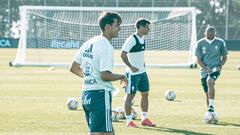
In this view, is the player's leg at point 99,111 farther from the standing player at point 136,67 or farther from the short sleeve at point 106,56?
the standing player at point 136,67

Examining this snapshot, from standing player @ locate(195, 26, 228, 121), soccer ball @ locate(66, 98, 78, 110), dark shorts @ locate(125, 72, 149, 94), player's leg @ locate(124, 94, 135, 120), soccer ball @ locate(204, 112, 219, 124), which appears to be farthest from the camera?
soccer ball @ locate(66, 98, 78, 110)

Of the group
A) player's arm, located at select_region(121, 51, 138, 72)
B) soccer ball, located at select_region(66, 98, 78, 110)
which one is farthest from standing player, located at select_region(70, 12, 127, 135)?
soccer ball, located at select_region(66, 98, 78, 110)

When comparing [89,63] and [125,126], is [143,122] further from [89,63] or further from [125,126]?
[89,63]

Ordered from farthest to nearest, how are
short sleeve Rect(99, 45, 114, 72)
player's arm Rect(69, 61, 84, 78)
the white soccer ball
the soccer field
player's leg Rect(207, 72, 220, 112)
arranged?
player's leg Rect(207, 72, 220, 112)
the white soccer ball
the soccer field
player's arm Rect(69, 61, 84, 78)
short sleeve Rect(99, 45, 114, 72)

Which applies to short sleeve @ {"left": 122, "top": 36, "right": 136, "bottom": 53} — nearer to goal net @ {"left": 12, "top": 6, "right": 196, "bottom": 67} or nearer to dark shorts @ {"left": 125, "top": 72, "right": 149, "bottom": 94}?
dark shorts @ {"left": 125, "top": 72, "right": 149, "bottom": 94}

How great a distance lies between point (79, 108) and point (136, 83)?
345cm

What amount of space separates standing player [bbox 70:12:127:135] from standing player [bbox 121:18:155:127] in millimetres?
4963

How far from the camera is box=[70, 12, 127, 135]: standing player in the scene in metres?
9.08

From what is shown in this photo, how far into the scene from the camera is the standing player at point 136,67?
14539 millimetres

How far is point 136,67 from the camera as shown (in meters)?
14.8

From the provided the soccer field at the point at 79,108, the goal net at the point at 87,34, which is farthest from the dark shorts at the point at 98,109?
the goal net at the point at 87,34

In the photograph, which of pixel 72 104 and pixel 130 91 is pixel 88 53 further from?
pixel 72 104

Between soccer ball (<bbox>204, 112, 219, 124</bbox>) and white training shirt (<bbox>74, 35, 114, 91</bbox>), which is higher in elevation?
white training shirt (<bbox>74, 35, 114, 91</bbox>)

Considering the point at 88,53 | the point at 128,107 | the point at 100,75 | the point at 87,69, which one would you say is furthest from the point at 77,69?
the point at 128,107
